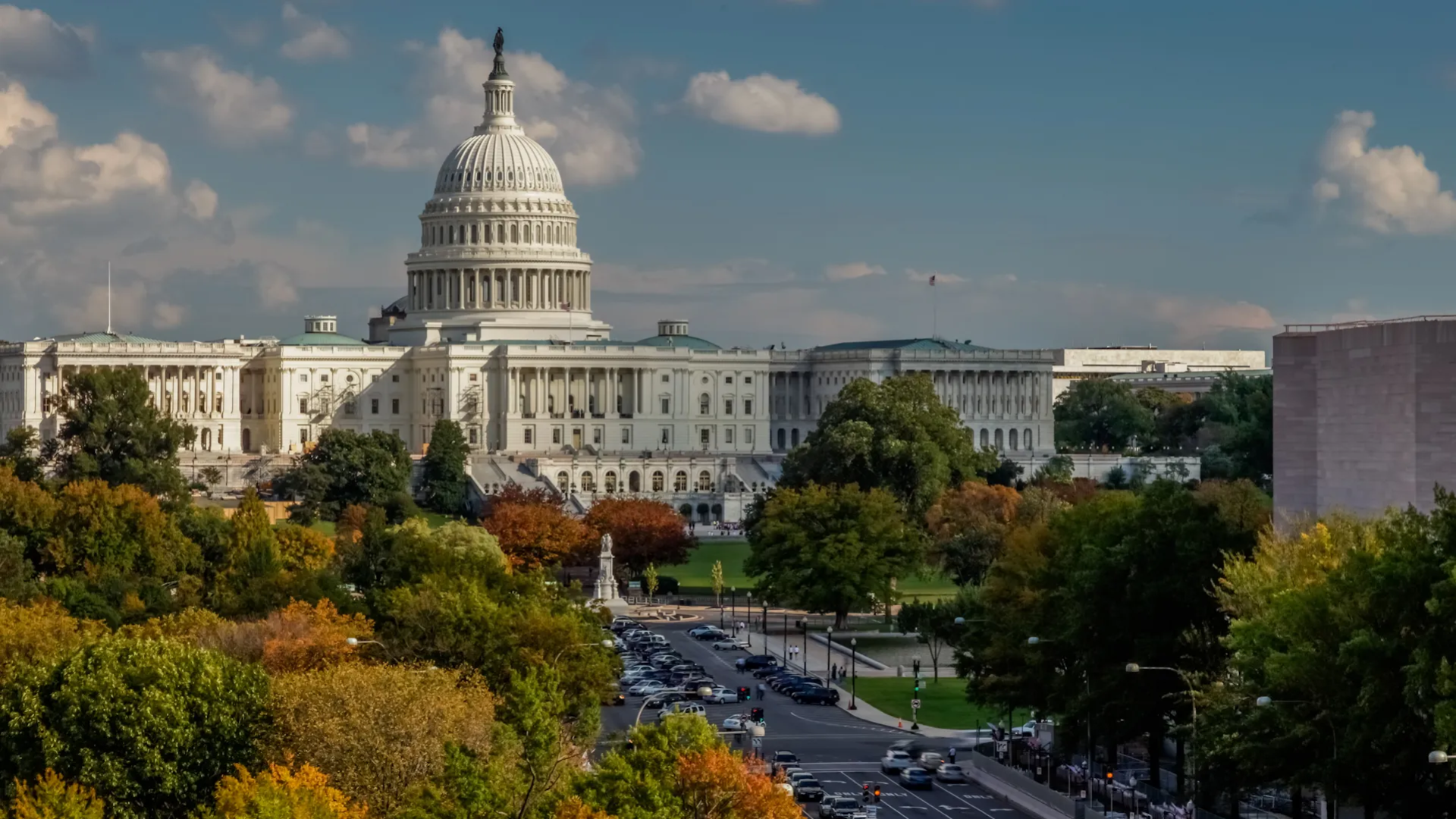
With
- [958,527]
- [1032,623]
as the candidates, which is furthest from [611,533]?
[1032,623]

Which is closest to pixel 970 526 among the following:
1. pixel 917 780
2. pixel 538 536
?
pixel 538 536

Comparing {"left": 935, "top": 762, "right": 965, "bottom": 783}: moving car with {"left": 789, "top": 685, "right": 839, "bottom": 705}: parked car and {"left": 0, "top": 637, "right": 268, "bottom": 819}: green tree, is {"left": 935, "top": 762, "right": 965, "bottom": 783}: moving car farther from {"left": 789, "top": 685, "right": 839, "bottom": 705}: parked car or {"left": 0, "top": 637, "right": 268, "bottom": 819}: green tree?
{"left": 0, "top": 637, "right": 268, "bottom": 819}: green tree

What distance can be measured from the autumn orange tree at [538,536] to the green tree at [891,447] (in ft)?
50.4

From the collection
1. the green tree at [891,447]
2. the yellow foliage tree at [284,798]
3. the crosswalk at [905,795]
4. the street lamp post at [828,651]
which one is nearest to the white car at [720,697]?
the street lamp post at [828,651]

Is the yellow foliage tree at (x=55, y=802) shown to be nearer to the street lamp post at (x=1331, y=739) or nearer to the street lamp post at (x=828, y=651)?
the street lamp post at (x=1331, y=739)

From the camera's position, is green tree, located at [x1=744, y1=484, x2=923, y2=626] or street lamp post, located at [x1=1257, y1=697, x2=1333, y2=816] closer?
street lamp post, located at [x1=1257, y1=697, x2=1333, y2=816]

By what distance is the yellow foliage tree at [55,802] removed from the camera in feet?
200

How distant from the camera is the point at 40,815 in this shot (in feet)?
201

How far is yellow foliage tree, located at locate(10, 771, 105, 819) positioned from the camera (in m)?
60.9

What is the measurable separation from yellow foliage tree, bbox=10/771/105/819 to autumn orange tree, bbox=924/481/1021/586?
7248 cm

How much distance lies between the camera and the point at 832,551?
13900 centimetres

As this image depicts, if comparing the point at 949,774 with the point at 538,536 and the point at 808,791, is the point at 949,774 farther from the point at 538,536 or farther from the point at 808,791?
the point at 538,536

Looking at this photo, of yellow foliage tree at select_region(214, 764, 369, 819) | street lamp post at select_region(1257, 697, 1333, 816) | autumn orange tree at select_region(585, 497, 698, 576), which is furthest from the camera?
autumn orange tree at select_region(585, 497, 698, 576)

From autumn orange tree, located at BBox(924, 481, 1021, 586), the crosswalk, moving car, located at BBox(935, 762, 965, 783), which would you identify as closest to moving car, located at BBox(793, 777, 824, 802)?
the crosswalk
